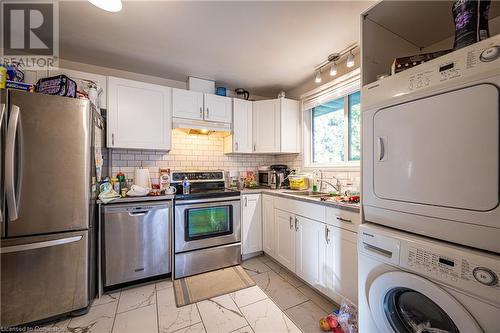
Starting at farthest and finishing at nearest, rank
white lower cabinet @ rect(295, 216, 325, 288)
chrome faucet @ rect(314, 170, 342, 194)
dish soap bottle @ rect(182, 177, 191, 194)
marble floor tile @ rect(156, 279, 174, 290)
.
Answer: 1. dish soap bottle @ rect(182, 177, 191, 194)
2. chrome faucet @ rect(314, 170, 342, 194)
3. marble floor tile @ rect(156, 279, 174, 290)
4. white lower cabinet @ rect(295, 216, 325, 288)

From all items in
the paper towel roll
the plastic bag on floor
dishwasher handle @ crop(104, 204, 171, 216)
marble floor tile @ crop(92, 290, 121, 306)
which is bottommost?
marble floor tile @ crop(92, 290, 121, 306)

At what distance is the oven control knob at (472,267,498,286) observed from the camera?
72 centimetres

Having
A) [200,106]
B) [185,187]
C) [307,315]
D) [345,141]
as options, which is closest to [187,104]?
[200,106]

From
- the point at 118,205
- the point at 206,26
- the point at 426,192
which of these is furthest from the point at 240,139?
the point at 426,192

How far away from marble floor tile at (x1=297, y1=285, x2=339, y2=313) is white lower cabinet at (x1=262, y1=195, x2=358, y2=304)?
0.34ft

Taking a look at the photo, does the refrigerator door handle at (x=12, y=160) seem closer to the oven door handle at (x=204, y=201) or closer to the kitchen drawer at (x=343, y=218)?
the oven door handle at (x=204, y=201)

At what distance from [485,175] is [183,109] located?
2586 mm

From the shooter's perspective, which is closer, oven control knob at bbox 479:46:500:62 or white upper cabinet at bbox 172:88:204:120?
oven control knob at bbox 479:46:500:62

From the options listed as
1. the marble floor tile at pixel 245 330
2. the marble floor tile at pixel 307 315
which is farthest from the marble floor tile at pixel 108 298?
the marble floor tile at pixel 307 315

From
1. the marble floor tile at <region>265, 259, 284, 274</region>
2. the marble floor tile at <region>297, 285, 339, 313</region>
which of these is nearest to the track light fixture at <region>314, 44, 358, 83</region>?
the marble floor tile at <region>297, 285, 339, 313</region>

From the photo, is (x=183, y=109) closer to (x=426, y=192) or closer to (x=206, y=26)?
(x=206, y=26)

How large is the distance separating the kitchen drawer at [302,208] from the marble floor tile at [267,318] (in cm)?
85

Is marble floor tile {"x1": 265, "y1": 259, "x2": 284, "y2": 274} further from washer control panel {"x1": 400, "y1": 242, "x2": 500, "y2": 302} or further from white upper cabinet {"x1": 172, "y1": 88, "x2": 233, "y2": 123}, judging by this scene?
white upper cabinet {"x1": 172, "y1": 88, "x2": 233, "y2": 123}

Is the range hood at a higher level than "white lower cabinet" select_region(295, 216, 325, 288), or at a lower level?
higher
